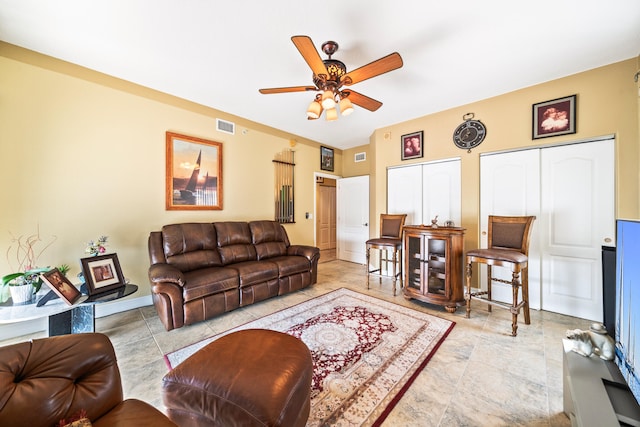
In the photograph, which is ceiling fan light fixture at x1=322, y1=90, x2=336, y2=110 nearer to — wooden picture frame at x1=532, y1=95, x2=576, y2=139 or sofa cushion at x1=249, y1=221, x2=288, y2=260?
sofa cushion at x1=249, y1=221, x2=288, y2=260

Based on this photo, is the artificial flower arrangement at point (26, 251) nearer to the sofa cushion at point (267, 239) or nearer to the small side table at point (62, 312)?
the small side table at point (62, 312)

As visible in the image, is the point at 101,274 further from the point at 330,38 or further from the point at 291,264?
the point at 330,38

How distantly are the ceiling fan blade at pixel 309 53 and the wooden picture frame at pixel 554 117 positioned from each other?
9.02 feet

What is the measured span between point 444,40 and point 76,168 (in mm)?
3969

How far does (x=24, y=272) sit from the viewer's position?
78.5 inches

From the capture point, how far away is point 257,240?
12.0 feet

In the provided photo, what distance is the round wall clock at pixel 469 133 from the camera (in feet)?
10.6

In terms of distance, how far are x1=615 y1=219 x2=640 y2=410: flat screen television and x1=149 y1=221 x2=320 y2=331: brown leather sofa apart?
113 inches

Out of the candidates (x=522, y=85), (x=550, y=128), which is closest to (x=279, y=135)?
(x=522, y=85)

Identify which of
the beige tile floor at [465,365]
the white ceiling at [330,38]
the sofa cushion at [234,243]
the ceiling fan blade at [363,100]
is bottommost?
the beige tile floor at [465,365]

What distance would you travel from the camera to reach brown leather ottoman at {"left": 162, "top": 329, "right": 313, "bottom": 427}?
979 mm

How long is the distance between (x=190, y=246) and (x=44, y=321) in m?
1.45

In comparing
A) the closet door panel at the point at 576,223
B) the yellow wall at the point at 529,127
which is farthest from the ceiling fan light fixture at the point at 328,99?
the closet door panel at the point at 576,223

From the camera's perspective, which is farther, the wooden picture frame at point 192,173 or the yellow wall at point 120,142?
the wooden picture frame at point 192,173
